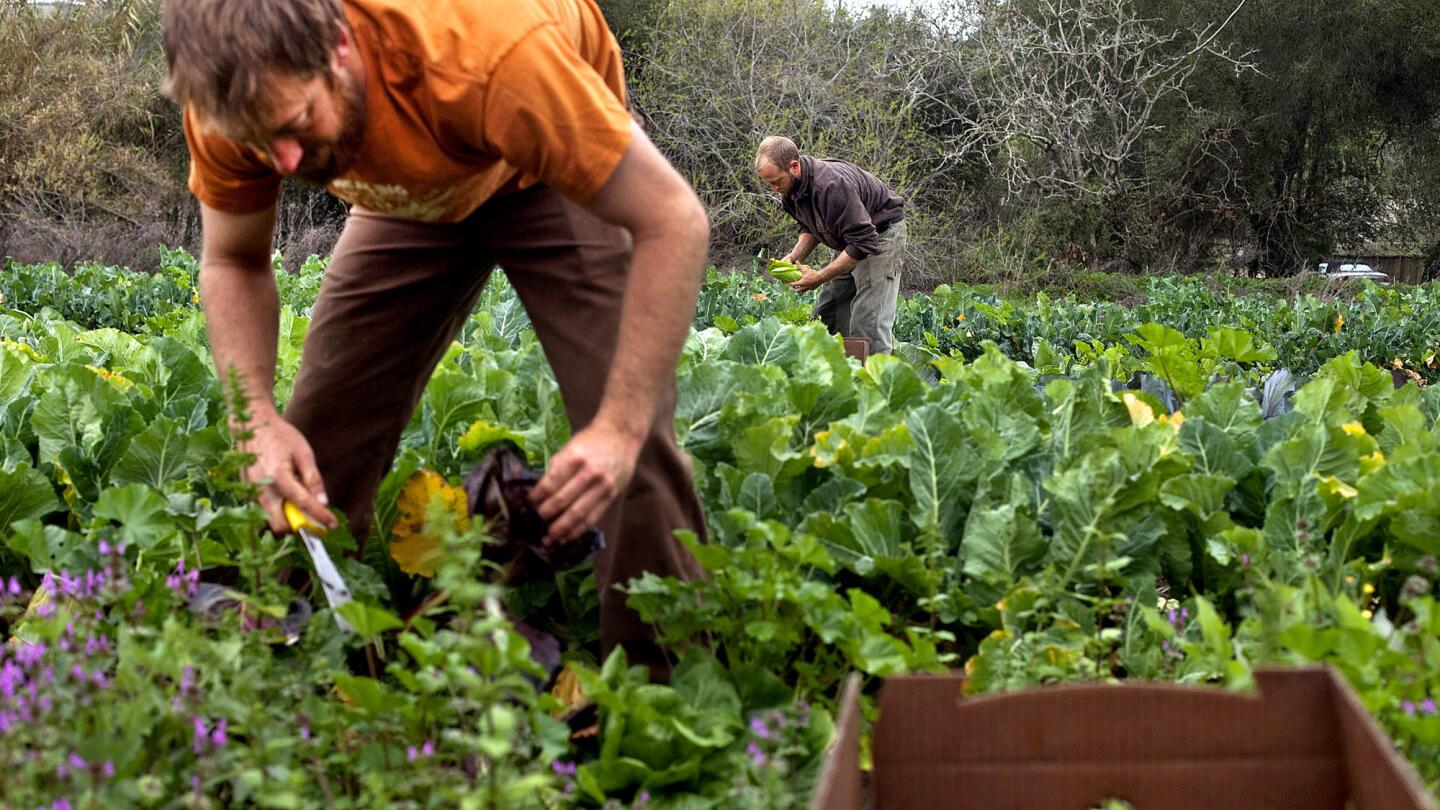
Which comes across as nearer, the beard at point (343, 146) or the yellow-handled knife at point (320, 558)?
the beard at point (343, 146)

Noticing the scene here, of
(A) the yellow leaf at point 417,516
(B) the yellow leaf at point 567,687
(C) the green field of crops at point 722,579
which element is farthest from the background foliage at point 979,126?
(B) the yellow leaf at point 567,687

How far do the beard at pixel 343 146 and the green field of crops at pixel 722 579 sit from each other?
551 millimetres

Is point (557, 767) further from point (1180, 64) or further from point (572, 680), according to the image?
point (1180, 64)

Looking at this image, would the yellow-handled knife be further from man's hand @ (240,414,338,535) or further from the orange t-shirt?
the orange t-shirt

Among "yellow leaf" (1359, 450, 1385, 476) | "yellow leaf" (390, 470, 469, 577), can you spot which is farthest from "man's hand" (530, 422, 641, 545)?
"yellow leaf" (1359, 450, 1385, 476)

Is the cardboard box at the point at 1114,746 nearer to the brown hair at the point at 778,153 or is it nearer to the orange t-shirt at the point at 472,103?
the orange t-shirt at the point at 472,103

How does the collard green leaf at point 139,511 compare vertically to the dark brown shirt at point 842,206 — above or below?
above

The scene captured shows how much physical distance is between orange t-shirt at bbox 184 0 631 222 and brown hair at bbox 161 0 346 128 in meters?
0.13

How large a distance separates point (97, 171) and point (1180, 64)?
1975 centimetres

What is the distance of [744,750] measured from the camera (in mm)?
2572

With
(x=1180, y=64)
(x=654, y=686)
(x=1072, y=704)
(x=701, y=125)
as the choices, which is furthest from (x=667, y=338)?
(x=1180, y=64)

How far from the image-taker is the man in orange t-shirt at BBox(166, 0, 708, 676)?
2238mm

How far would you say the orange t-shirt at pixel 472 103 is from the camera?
2.23 meters

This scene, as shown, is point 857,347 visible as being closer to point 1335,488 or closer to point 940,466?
point 940,466
